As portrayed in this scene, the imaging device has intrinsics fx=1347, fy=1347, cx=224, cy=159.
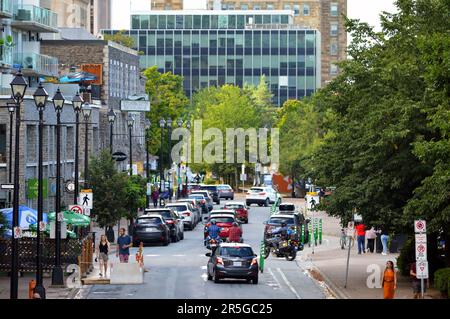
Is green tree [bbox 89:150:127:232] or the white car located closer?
green tree [bbox 89:150:127:232]

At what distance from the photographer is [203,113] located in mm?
149875

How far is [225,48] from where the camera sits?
7313 inches

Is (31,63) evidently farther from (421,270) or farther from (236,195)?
(421,270)

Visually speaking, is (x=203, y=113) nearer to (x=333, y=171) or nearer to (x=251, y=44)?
(x=251, y=44)

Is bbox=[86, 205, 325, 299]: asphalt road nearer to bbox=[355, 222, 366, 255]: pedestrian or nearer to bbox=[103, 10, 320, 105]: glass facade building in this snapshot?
bbox=[355, 222, 366, 255]: pedestrian

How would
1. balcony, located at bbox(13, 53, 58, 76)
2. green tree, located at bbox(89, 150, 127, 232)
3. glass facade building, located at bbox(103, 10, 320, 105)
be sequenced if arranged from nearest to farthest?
green tree, located at bbox(89, 150, 127, 232) < balcony, located at bbox(13, 53, 58, 76) < glass facade building, located at bbox(103, 10, 320, 105)

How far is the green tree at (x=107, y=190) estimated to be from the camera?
2366 inches

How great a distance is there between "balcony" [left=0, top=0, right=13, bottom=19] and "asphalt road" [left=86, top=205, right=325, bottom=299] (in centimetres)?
2257

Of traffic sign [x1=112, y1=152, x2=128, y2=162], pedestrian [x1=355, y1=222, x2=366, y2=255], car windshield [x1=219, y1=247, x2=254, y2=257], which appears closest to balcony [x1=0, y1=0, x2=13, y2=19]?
traffic sign [x1=112, y1=152, x2=128, y2=162]

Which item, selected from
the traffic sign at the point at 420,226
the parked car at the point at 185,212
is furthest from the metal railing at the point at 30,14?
the traffic sign at the point at 420,226

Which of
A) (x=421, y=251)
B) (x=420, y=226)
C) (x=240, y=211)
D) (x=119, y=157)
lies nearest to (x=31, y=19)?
(x=119, y=157)

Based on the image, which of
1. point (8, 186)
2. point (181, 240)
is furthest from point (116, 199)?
point (8, 186)

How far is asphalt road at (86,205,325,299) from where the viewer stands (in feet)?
122

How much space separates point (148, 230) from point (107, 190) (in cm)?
287
